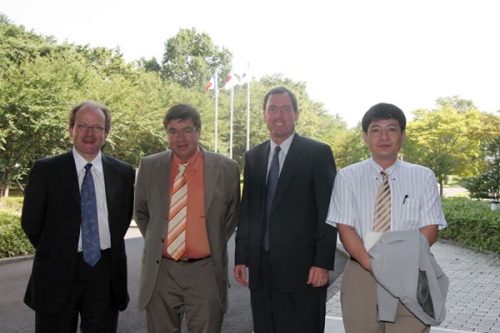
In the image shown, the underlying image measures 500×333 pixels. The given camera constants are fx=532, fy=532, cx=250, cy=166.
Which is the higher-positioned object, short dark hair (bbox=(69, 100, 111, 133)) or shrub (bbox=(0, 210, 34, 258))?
short dark hair (bbox=(69, 100, 111, 133))

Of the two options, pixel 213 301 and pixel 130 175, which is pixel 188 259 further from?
pixel 130 175

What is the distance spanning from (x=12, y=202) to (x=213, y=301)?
20.4 metres

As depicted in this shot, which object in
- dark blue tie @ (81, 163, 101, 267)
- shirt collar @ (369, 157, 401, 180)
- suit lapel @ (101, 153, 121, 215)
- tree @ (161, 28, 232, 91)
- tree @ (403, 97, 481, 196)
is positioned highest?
tree @ (161, 28, 232, 91)

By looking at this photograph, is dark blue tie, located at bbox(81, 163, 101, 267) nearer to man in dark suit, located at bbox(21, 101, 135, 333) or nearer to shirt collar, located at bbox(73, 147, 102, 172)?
man in dark suit, located at bbox(21, 101, 135, 333)

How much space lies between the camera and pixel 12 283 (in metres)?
8.66

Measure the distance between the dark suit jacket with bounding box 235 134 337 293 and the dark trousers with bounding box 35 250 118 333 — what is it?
1021 millimetres

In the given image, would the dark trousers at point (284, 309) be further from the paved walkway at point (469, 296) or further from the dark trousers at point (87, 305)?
the paved walkway at point (469, 296)

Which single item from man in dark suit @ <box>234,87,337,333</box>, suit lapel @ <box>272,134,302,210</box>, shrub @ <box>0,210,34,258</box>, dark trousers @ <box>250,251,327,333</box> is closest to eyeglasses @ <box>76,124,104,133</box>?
man in dark suit @ <box>234,87,337,333</box>

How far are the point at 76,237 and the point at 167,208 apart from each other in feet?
2.19

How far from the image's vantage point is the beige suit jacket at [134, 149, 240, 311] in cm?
388

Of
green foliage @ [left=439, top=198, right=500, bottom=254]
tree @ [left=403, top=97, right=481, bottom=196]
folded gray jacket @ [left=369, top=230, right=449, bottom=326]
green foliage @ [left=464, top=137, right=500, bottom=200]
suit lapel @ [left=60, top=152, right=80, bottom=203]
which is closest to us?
folded gray jacket @ [left=369, top=230, right=449, bottom=326]

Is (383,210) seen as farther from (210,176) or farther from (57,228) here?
(57,228)

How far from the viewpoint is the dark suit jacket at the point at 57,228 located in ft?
11.8

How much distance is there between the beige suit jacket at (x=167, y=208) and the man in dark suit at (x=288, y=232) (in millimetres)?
163
